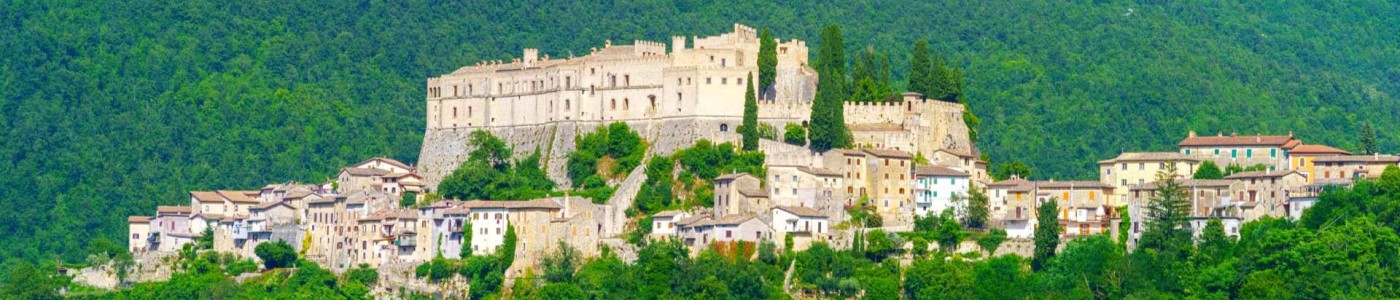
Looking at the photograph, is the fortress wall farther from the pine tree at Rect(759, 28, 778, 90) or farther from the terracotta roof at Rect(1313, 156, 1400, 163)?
the terracotta roof at Rect(1313, 156, 1400, 163)

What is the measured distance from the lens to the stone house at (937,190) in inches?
3371

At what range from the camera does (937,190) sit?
86.0 metres

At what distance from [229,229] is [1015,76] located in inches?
1849

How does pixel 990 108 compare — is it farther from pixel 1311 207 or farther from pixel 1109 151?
pixel 1311 207

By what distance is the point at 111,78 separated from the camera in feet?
459

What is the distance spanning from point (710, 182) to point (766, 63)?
5.15 meters

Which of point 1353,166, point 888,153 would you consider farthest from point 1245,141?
point 888,153

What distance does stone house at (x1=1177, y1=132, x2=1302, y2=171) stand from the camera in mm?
85375

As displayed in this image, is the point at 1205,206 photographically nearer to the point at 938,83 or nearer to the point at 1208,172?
the point at 1208,172

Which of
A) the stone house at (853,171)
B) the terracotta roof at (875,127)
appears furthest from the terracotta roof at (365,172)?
the stone house at (853,171)

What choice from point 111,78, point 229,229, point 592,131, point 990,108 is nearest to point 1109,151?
point 990,108

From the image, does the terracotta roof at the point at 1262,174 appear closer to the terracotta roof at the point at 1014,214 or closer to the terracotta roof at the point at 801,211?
the terracotta roof at the point at 1014,214

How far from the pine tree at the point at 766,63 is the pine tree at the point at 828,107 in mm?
1562

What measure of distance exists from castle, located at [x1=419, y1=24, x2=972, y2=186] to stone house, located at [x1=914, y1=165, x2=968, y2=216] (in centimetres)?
245
